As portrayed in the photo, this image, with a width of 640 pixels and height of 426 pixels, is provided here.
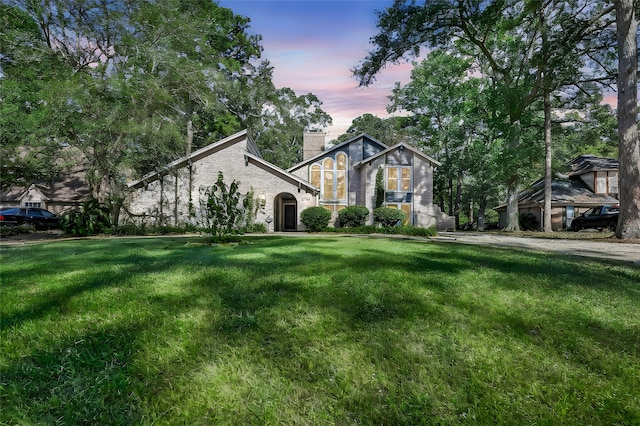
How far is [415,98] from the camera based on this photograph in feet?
112

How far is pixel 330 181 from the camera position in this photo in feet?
84.4

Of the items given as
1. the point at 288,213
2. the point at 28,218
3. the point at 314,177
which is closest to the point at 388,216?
the point at 314,177

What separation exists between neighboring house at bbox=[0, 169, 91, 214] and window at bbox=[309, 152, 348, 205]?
21163 mm

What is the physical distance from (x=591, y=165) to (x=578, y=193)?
10.00 feet

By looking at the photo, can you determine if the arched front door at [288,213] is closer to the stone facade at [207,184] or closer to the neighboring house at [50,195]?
the stone facade at [207,184]

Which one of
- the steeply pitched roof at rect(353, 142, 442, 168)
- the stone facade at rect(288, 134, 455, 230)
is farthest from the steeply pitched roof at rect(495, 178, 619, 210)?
the steeply pitched roof at rect(353, 142, 442, 168)

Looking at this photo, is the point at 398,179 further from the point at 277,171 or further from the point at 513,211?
the point at 277,171

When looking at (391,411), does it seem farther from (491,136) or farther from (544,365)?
(491,136)

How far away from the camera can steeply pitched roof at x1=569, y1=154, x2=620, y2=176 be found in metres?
28.7

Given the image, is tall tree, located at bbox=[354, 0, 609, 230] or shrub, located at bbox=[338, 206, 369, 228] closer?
tall tree, located at bbox=[354, 0, 609, 230]

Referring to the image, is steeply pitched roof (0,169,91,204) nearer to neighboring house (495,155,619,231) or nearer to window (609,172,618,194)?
neighboring house (495,155,619,231)

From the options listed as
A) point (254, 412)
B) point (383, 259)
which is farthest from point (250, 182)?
point (254, 412)

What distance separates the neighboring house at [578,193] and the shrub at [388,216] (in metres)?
13.8

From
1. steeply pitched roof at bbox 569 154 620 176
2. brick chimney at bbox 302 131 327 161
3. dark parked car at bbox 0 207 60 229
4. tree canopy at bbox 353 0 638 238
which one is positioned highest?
tree canopy at bbox 353 0 638 238
